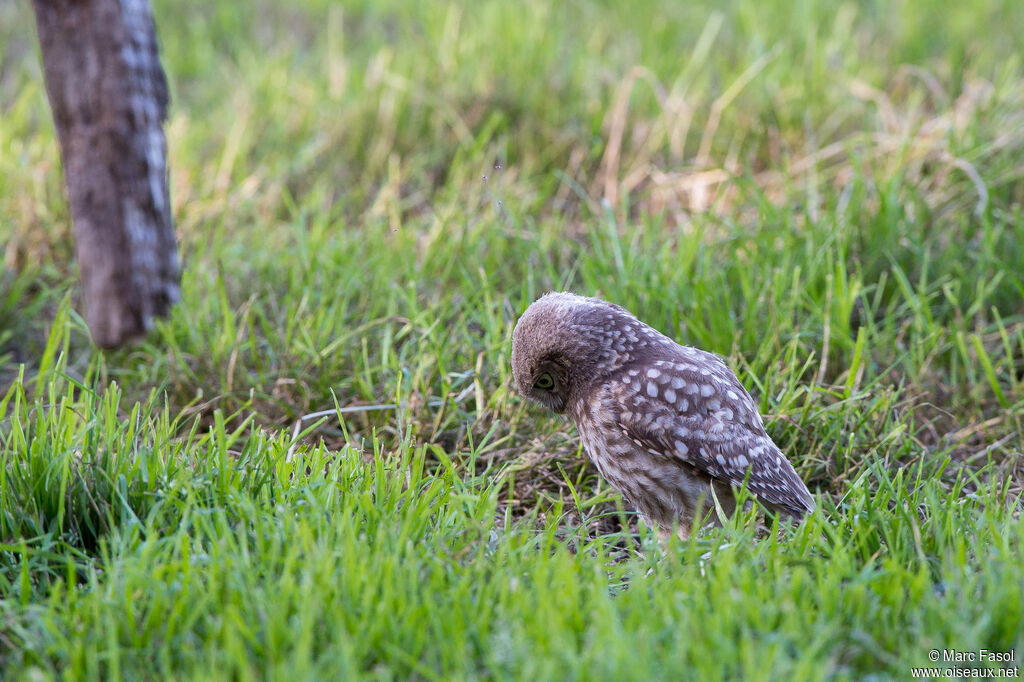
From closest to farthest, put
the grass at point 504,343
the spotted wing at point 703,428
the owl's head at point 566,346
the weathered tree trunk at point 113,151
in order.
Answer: the grass at point 504,343
the spotted wing at point 703,428
the owl's head at point 566,346
the weathered tree trunk at point 113,151

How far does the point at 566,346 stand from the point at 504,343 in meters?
0.57

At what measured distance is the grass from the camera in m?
2.30

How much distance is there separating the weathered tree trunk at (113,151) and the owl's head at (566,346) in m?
1.86

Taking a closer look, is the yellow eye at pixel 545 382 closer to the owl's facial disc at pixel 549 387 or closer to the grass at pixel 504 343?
the owl's facial disc at pixel 549 387

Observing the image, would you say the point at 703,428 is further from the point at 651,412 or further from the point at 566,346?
the point at 566,346

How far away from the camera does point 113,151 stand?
4.03 m

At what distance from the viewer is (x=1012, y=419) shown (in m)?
3.82

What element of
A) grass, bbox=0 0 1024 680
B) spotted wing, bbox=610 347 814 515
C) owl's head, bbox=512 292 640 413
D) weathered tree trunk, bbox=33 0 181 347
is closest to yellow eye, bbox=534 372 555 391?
owl's head, bbox=512 292 640 413

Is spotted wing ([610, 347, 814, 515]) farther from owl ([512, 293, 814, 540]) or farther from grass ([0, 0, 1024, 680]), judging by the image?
grass ([0, 0, 1024, 680])

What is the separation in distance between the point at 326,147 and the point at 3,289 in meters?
2.08

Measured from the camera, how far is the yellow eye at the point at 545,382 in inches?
131

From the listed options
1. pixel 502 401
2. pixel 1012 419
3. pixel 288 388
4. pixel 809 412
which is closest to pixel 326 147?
pixel 288 388

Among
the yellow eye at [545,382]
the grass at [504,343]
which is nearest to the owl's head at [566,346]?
the yellow eye at [545,382]

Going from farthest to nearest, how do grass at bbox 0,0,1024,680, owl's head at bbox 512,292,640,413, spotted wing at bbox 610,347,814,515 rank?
owl's head at bbox 512,292,640,413, spotted wing at bbox 610,347,814,515, grass at bbox 0,0,1024,680
